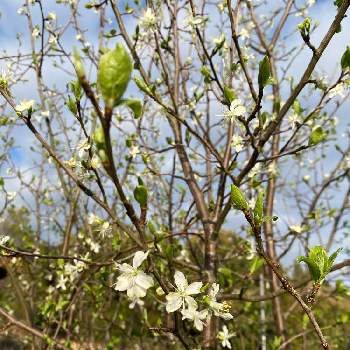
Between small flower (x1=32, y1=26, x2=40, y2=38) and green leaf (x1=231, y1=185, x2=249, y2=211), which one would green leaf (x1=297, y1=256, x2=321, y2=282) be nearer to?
green leaf (x1=231, y1=185, x2=249, y2=211)

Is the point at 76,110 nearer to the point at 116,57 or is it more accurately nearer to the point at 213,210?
the point at 116,57

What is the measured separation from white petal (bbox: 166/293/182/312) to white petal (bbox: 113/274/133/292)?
105 mm

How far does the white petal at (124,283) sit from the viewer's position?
1162 mm

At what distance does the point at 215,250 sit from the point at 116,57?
62.6 inches

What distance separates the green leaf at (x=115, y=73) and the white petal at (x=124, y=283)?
1.82ft

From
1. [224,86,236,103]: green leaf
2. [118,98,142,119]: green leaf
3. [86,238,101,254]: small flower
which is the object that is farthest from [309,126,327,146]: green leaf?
[86,238,101,254]: small flower

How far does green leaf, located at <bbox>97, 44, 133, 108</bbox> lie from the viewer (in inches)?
31.0

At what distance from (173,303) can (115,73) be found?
65 centimetres

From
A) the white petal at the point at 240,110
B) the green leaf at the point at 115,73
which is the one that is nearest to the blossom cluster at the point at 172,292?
the green leaf at the point at 115,73

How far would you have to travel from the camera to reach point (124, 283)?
1.17 m

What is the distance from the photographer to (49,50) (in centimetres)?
332

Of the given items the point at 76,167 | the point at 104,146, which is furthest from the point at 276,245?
the point at 104,146

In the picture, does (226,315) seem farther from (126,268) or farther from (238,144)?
(238,144)

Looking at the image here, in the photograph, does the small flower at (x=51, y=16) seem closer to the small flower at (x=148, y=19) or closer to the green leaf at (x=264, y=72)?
the small flower at (x=148, y=19)
